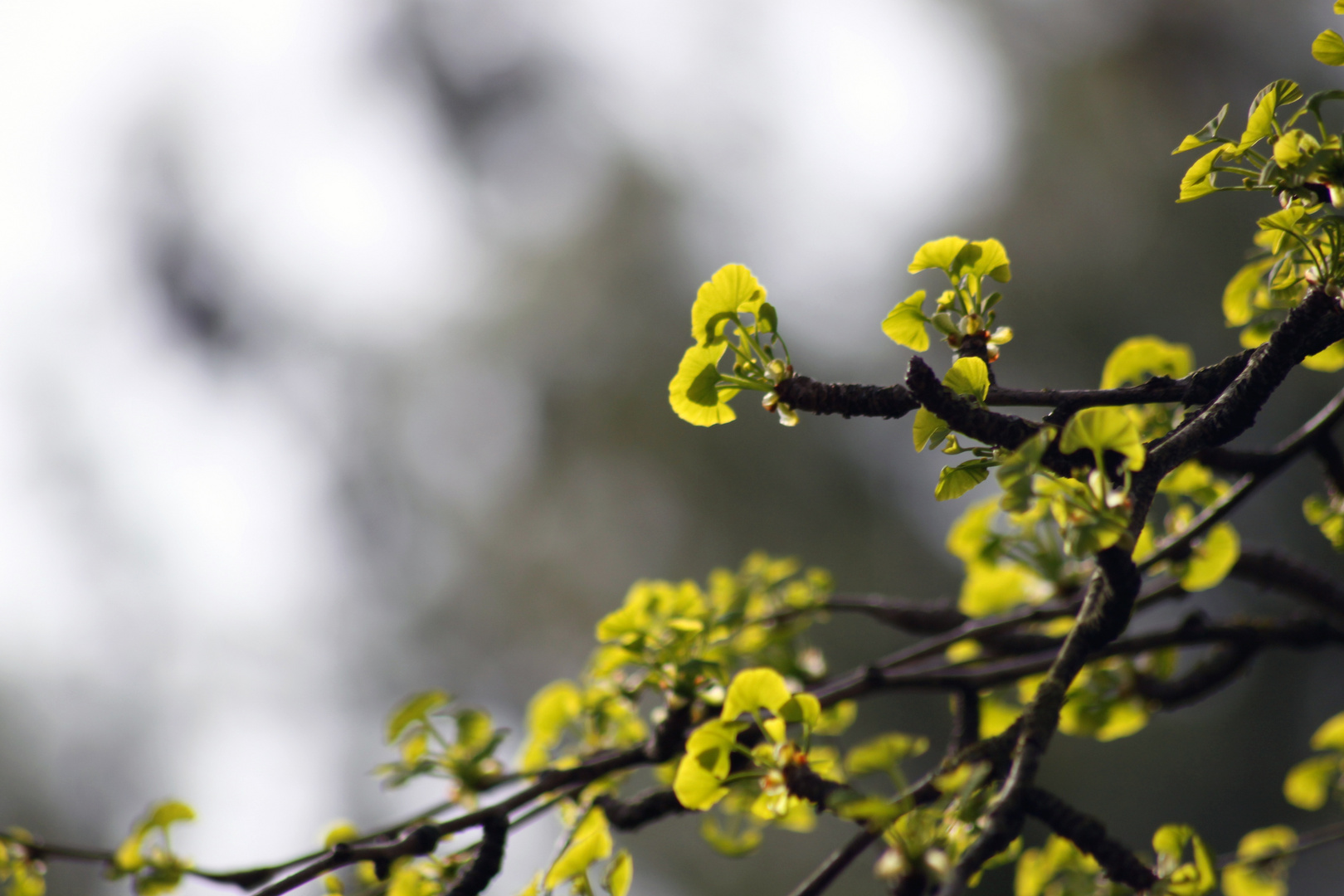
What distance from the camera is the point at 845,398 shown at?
418 millimetres

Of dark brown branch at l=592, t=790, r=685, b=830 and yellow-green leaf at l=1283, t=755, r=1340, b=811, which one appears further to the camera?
yellow-green leaf at l=1283, t=755, r=1340, b=811

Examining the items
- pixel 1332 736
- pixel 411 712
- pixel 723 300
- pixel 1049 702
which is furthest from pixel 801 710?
pixel 1332 736

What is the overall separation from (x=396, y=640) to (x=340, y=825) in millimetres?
3465

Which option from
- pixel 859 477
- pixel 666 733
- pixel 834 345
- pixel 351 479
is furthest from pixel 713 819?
pixel 351 479

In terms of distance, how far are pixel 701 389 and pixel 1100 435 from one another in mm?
212

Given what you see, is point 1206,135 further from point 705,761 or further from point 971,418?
point 705,761

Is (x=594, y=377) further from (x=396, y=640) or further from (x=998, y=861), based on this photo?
(x=998, y=861)

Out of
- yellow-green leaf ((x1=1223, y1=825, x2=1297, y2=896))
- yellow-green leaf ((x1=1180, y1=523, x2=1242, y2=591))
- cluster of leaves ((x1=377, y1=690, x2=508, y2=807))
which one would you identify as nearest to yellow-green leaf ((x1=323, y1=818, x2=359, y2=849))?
cluster of leaves ((x1=377, y1=690, x2=508, y2=807))

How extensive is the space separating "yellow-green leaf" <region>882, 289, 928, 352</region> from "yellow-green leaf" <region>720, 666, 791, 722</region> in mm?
204

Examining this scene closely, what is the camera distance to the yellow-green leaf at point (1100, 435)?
32 centimetres

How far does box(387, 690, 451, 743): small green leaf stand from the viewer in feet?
2.02

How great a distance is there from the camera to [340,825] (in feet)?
2.20

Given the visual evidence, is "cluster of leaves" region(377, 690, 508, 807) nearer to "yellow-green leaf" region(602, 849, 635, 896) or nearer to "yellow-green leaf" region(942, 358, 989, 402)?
"yellow-green leaf" region(602, 849, 635, 896)

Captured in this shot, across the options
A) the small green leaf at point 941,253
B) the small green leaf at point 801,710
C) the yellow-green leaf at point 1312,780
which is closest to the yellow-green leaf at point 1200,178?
the small green leaf at point 941,253
